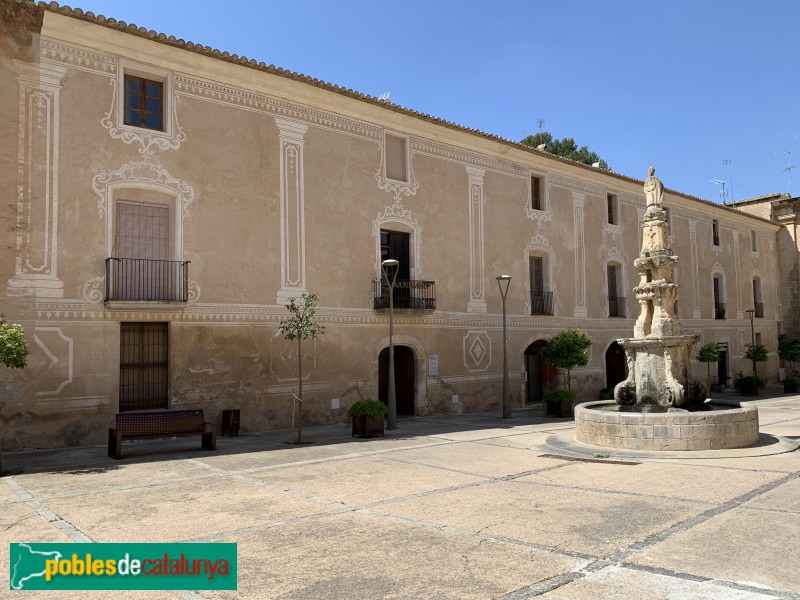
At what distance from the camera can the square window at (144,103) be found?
13820 mm

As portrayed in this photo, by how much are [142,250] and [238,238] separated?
6.89 feet

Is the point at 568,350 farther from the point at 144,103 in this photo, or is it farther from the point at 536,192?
the point at 144,103

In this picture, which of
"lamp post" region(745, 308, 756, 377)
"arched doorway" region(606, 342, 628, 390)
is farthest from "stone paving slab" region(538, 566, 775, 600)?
"lamp post" region(745, 308, 756, 377)

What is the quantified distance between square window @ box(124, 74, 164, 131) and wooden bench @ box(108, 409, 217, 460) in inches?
251

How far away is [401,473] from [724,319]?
2628 centimetres

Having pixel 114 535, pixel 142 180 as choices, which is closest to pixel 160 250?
pixel 142 180

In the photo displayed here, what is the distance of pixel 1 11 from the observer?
40.0 ft

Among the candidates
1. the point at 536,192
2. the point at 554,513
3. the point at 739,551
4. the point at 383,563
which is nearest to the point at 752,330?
the point at 536,192

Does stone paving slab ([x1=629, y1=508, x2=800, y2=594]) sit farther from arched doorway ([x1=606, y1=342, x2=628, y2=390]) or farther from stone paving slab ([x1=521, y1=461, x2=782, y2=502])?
arched doorway ([x1=606, y1=342, x2=628, y2=390])

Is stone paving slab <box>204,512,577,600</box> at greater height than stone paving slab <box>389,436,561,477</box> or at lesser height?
greater

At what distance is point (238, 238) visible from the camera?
48.6 ft

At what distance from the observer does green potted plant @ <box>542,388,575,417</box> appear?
17.8 meters

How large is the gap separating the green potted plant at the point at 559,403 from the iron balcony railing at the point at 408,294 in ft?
13.4

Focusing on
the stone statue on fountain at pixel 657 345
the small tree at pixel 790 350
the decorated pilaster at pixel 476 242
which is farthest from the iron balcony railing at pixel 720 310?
the stone statue on fountain at pixel 657 345
